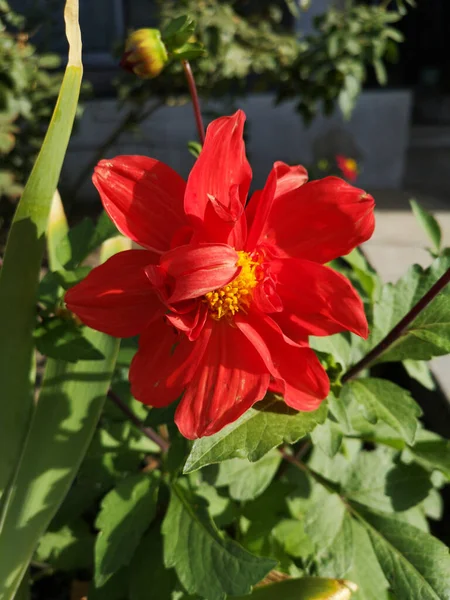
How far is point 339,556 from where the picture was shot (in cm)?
72

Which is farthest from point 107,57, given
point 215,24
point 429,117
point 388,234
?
point 429,117

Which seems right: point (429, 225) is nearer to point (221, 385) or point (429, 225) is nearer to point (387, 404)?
point (387, 404)

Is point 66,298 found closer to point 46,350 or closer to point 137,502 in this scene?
point 46,350

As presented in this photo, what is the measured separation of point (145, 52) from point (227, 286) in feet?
0.95

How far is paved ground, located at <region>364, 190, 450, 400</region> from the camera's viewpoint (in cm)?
190

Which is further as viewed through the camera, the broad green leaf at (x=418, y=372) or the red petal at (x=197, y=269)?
the broad green leaf at (x=418, y=372)

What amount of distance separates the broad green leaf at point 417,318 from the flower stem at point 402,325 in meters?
0.01

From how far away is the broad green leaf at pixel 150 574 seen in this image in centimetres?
74

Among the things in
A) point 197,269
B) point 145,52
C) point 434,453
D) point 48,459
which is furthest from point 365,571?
point 145,52

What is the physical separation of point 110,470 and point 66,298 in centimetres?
39

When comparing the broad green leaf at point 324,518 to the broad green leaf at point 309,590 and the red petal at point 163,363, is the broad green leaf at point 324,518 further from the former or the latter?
the red petal at point 163,363

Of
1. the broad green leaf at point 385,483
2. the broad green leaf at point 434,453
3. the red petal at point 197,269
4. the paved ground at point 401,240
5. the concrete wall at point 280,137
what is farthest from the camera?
the concrete wall at point 280,137

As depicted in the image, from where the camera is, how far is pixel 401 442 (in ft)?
2.43

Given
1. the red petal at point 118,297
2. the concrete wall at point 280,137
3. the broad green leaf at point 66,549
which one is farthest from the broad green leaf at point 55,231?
the concrete wall at point 280,137
